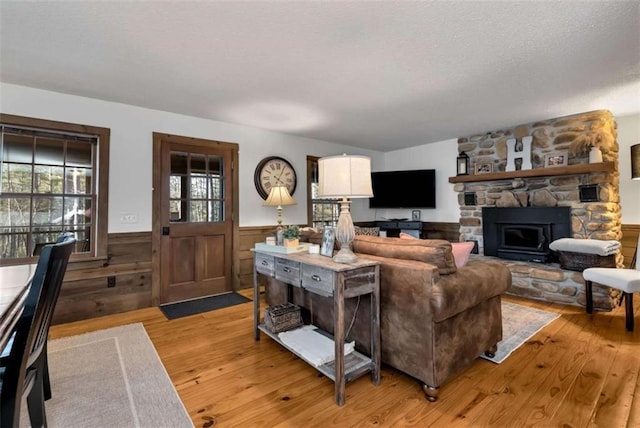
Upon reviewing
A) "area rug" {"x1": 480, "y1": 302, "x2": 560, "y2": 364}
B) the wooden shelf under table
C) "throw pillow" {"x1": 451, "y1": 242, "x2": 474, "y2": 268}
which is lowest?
"area rug" {"x1": 480, "y1": 302, "x2": 560, "y2": 364}

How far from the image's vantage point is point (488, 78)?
109 inches

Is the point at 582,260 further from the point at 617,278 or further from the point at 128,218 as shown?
the point at 128,218

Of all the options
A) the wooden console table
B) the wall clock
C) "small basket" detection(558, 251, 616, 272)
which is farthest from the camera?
the wall clock

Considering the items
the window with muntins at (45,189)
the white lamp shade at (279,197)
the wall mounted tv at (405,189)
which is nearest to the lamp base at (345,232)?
the white lamp shade at (279,197)

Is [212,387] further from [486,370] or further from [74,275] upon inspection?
[74,275]

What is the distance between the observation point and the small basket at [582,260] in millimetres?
3279

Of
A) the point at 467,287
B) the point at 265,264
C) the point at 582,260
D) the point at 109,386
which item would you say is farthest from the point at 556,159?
the point at 109,386

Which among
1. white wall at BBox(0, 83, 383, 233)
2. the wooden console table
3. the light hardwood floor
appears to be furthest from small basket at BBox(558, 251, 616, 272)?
white wall at BBox(0, 83, 383, 233)

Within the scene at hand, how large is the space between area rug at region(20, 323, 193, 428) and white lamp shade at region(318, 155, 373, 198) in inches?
61.0

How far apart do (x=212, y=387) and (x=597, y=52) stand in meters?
3.77

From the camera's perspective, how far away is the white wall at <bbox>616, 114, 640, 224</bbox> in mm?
4008

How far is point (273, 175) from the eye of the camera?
4520mm

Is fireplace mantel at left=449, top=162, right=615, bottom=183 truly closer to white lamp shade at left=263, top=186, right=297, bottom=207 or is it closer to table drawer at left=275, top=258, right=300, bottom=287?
white lamp shade at left=263, top=186, right=297, bottom=207

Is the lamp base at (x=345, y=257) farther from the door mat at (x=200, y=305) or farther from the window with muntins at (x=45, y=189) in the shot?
the window with muntins at (x=45, y=189)
